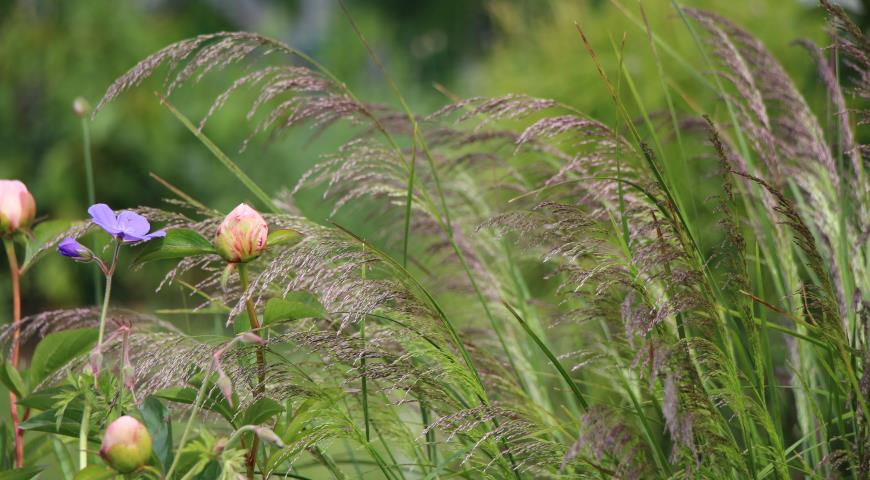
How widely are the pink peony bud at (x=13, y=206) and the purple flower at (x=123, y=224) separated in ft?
0.70

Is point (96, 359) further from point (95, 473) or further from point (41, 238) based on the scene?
point (41, 238)

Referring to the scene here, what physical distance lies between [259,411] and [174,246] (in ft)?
0.58

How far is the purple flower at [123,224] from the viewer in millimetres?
904

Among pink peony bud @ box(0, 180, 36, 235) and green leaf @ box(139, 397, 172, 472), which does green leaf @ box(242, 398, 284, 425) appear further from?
pink peony bud @ box(0, 180, 36, 235)

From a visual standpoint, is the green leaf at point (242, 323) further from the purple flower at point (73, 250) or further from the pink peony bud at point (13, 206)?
the pink peony bud at point (13, 206)

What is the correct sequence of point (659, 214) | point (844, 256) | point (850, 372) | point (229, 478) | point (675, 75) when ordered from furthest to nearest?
point (675, 75) < point (844, 256) < point (659, 214) < point (850, 372) < point (229, 478)

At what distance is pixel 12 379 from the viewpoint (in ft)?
3.56

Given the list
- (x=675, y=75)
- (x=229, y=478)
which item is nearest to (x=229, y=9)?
(x=675, y=75)

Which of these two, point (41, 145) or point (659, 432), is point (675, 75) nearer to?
point (659, 432)

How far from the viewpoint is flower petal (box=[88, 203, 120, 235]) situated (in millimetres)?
901

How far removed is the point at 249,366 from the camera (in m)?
0.98

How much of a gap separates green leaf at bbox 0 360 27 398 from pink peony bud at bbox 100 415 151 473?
0.34 m

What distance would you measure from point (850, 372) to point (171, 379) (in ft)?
2.14

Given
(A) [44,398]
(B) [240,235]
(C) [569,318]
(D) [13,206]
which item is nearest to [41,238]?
(D) [13,206]
